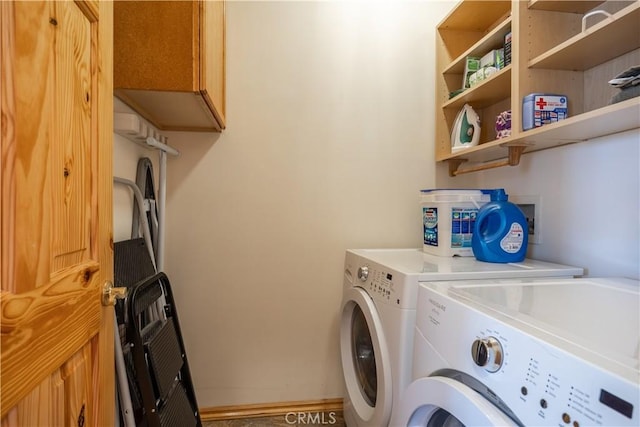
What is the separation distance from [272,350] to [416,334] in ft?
3.67

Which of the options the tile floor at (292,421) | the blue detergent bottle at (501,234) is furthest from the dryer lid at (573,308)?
the tile floor at (292,421)

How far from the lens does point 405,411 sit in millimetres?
872

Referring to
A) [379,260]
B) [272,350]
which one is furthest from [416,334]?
[272,350]

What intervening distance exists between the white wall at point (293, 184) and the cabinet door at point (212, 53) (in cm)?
A: 23

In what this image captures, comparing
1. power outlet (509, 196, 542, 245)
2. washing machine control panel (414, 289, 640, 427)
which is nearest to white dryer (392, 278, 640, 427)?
washing machine control panel (414, 289, 640, 427)

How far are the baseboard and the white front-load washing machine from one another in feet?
1.14

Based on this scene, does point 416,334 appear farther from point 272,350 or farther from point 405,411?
point 272,350

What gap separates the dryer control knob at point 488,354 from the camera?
0.62m

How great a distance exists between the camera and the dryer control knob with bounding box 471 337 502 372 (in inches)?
24.5

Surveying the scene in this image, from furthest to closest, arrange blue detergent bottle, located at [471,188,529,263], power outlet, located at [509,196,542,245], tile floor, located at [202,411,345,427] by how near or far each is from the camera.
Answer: tile floor, located at [202,411,345,427], power outlet, located at [509,196,542,245], blue detergent bottle, located at [471,188,529,263]

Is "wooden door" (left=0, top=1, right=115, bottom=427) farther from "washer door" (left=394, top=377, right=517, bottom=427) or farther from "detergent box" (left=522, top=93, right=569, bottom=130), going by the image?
"detergent box" (left=522, top=93, right=569, bottom=130)

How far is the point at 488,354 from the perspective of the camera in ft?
2.07

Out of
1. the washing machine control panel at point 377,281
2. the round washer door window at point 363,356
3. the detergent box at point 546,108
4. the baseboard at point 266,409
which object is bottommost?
the baseboard at point 266,409

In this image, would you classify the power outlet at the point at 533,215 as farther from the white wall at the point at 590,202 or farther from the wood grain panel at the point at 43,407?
the wood grain panel at the point at 43,407
